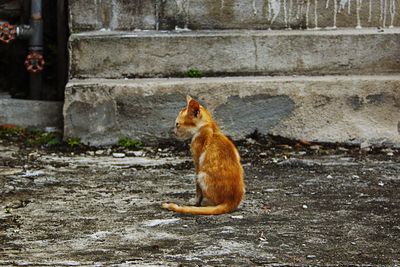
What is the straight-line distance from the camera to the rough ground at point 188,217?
4422mm

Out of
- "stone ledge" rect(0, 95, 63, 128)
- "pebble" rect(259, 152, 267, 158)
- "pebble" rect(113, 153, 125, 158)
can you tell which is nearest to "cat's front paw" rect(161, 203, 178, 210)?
"pebble" rect(113, 153, 125, 158)

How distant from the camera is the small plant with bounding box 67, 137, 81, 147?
7.25m

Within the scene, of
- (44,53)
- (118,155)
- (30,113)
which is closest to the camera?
(118,155)

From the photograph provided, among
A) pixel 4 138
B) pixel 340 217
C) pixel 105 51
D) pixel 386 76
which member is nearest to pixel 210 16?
pixel 105 51

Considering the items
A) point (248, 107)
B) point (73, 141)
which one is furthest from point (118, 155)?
point (248, 107)

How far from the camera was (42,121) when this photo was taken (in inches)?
309

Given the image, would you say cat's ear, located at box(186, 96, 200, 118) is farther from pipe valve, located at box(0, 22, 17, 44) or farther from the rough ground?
pipe valve, located at box(0, 22, 17, 44)

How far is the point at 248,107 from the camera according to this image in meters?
7.27

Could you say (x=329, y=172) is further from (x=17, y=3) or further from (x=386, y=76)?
(x=17, y=3)

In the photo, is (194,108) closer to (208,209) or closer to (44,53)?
(208,209)

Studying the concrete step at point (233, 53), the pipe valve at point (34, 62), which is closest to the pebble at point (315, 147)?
the concrete step at point (233, 53)

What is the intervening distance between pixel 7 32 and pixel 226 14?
6.65 feet

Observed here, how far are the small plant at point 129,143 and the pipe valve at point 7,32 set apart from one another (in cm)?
156

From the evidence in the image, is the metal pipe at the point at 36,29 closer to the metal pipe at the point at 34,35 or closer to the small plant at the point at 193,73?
the metal pipe at the point at 34,35
